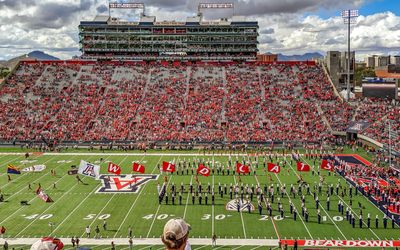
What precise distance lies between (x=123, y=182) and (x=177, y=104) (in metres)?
22.5

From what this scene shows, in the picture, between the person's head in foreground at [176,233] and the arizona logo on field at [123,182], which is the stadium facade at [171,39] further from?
the person's head in foreground at [176,233]

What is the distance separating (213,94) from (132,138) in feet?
41.9

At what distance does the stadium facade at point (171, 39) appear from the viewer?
2349 inches

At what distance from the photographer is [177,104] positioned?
48.5m

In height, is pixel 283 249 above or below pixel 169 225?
below

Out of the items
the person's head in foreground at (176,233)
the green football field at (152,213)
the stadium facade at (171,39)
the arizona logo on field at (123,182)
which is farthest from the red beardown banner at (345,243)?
the stadium facade at (171,39)

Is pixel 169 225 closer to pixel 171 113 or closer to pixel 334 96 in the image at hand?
pixel 171 113

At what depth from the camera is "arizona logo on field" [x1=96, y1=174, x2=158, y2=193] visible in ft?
82.4

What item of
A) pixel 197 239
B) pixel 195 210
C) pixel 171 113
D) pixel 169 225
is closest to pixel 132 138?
pixel 171 113

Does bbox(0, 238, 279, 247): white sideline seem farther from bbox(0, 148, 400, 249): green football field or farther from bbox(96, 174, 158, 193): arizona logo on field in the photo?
bbox(96, 174, 158, 193): arizona logo on field

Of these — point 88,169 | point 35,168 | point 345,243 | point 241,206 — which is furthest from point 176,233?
point 35,168

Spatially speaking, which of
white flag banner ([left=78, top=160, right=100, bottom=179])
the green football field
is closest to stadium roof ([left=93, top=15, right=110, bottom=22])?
the green football field

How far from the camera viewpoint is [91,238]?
17.7 metres

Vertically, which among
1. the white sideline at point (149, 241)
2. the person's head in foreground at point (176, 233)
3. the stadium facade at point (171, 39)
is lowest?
the white sideline at point (149, 241)
